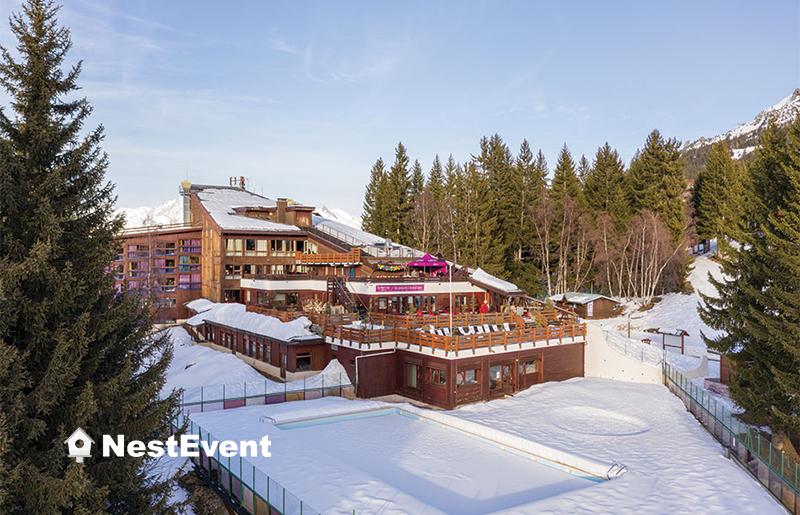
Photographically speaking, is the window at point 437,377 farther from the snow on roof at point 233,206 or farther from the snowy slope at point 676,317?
the snow on roof at point 233,206

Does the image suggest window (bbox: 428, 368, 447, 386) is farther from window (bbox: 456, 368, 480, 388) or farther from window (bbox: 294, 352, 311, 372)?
window (bbox: 294, 352, 311, 372)

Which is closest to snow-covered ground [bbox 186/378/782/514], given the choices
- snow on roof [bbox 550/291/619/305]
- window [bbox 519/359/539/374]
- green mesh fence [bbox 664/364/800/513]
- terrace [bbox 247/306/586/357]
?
green mesh fence [bbox 664/364/800/513]

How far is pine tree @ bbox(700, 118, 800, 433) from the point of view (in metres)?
17.9

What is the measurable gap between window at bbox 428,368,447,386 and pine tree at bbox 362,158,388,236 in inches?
1688

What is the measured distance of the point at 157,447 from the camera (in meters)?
10.7

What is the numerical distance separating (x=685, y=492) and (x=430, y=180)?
55.9 metres

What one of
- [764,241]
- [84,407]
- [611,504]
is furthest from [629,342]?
[84,407]

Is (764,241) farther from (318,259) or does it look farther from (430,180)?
(430,180)

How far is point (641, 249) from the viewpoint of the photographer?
5112cm

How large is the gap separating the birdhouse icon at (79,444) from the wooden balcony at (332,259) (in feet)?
95.3

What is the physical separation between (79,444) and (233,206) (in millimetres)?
43500

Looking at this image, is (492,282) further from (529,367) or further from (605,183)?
(605,183)

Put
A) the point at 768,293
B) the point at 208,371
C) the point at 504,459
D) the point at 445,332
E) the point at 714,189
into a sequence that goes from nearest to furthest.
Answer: the point at 504,459
the point at 768,293
the point at 445,332
the point at 208,371
the point at 714,189

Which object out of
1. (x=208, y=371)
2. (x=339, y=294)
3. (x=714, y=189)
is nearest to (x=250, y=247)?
(x=339, y=294)
